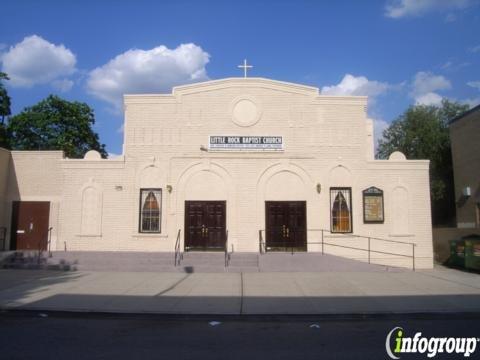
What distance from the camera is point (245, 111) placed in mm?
19719

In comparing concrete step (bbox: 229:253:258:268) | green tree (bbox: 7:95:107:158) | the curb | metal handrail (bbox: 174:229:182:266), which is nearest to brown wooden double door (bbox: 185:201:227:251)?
metal handrail (bbox: 174:229:182:266)

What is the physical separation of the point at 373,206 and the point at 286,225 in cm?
386

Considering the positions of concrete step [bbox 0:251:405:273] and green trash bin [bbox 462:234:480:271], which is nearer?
concrete step [bbox 0:251:405:273]

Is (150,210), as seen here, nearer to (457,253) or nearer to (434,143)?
(457,253)

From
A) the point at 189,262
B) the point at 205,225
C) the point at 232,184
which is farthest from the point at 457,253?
the point at 189,262

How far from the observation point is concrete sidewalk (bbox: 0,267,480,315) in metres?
9.95

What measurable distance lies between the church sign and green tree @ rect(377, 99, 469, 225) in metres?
22.5

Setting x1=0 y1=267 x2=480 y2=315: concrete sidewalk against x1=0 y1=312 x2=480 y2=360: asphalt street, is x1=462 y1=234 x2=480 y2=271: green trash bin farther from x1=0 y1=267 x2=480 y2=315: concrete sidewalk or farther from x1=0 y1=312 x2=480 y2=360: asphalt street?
x1=0 y1=312 x2=480 y2=360: asphalt street

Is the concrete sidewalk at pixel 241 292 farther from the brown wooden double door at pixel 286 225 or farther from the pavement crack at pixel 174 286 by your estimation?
the brown wooden double door at pixel 286 225

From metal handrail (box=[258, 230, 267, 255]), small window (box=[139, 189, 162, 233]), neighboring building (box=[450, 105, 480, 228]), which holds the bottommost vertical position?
metal handrail (box=[258, 230, 267, 255])

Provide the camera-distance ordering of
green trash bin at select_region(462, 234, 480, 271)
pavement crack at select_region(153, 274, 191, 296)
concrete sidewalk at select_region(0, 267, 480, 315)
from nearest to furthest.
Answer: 1. concrete sidewalk at select_region(0, 267, 480, 315)
2. pavement crack at select_region(153, 274, 191, 296)
3. green trash bin at select_region(462, 234, 480, 271)

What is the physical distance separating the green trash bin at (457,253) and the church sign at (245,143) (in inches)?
330

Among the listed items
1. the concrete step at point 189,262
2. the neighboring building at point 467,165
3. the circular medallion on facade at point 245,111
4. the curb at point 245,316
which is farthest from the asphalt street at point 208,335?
the neighboring building at point 467,165

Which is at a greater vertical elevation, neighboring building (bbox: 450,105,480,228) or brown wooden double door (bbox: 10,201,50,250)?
neighboring building (bbox: 450,105,480,228)
